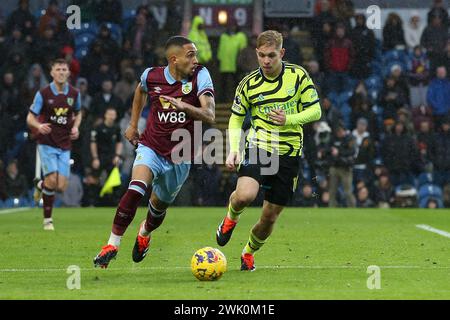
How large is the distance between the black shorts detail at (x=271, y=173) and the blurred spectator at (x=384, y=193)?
1301 centimetres

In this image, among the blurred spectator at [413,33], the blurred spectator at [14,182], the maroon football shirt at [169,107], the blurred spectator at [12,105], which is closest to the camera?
the maroon football shirt at [169,107]

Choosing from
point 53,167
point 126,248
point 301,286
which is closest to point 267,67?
point 301,286

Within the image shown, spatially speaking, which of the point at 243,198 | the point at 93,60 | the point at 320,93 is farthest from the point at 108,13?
the point at 243,198

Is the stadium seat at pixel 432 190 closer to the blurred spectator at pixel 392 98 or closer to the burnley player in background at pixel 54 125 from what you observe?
the blurred spectator at pixel 392 98

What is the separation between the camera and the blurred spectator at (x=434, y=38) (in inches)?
979

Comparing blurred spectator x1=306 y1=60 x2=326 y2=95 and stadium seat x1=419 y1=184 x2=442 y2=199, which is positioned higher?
blurred spectator x1=306 y1=60 x2=326 y2=95

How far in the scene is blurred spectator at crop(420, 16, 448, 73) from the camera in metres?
24.9

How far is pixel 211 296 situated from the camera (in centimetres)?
827

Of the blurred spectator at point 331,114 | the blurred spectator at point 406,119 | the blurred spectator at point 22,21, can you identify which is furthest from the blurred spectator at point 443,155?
the blurred spectator at point 22,21

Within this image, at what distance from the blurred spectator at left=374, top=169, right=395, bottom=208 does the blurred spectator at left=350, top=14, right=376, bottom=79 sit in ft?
9.75

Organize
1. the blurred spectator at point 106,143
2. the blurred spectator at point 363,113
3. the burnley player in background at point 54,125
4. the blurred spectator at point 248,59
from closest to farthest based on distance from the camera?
1. the burnley player in background at point 54,125
2. the blurred spectator at point 106,143
3. the blurred spectator at point 248,59
4. the blurred spectator at point 363,113

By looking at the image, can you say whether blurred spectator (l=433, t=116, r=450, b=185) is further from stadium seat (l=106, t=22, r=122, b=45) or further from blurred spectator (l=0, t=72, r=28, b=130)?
blurred spectator (l=0, t=72, r=28, b=130)

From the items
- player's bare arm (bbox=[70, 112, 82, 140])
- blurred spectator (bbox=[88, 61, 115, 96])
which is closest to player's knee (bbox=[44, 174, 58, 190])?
player's bare arm (bbox=[70, 112, 82, 140])

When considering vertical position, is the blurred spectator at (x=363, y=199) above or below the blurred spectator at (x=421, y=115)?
below
